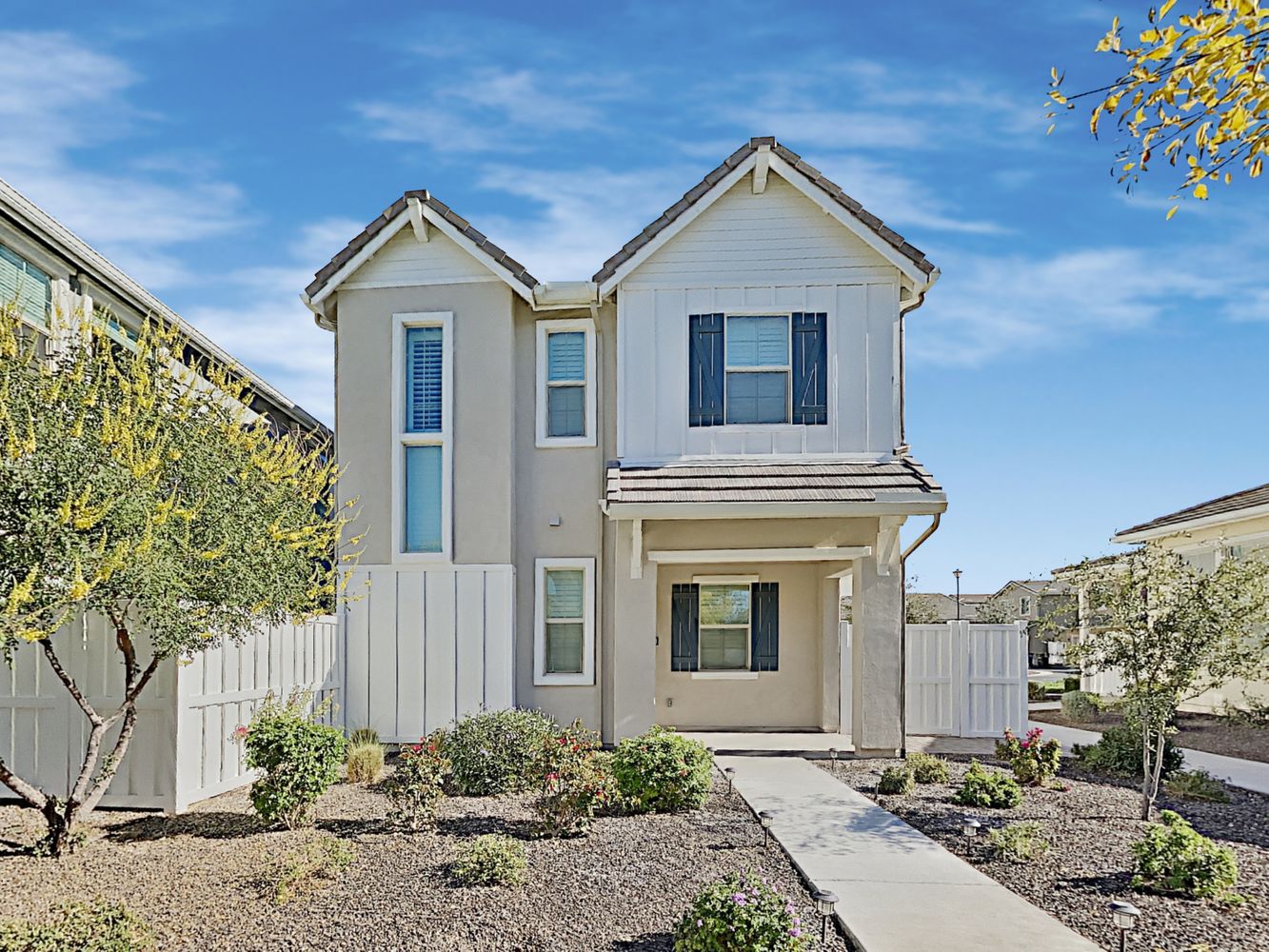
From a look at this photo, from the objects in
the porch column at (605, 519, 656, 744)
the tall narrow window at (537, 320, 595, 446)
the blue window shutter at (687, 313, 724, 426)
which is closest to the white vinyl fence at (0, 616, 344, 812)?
the porch column at (605, 519, 656, 744)

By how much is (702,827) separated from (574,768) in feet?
4.31

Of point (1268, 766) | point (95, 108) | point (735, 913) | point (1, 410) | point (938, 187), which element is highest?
point (95, 108)

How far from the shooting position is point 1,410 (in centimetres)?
690

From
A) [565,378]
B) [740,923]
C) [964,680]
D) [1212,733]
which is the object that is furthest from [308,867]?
[1212,733]

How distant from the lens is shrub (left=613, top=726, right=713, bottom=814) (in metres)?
9.55

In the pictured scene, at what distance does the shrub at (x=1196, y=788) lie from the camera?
11.1m

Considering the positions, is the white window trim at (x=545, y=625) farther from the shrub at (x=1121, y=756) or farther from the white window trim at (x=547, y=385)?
the shrub at (x=1121, y=756)

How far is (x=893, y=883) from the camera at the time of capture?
297 inches

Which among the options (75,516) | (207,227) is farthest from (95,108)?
(75,516)

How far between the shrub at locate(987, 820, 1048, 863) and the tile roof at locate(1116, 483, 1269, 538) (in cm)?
1396

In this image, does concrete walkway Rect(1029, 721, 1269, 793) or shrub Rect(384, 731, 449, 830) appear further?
concrete walkway Rect(1029, 721, 1269, 793)

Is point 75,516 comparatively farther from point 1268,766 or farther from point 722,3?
point 1268,766

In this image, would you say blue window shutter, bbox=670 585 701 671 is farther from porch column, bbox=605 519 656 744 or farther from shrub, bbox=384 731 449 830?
shrub, bbox=384 731 449 830

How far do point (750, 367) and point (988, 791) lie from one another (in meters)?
6.02
